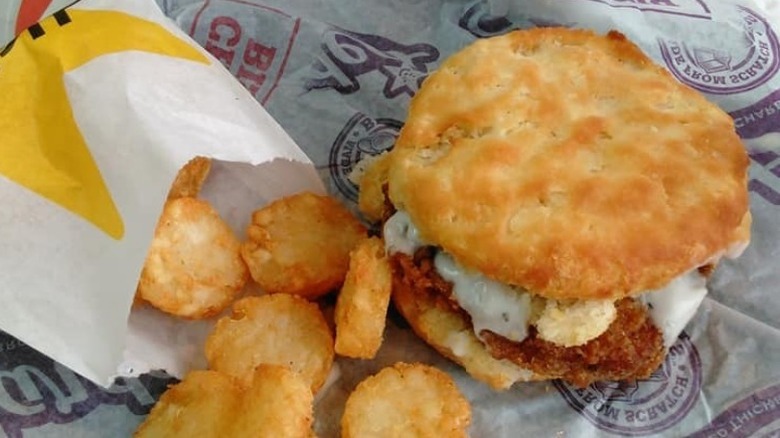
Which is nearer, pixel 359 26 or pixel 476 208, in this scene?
pixel 476 208

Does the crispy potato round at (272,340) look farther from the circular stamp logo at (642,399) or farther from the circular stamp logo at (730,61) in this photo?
the circular stamp logo at (730,61)

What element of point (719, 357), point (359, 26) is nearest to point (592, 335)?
point (719, 357)

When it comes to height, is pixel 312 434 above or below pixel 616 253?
below

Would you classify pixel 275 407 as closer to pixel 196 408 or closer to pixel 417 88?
pixel 196 408

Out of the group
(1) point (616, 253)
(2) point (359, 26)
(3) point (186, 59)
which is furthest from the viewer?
(2) point (359, 26)

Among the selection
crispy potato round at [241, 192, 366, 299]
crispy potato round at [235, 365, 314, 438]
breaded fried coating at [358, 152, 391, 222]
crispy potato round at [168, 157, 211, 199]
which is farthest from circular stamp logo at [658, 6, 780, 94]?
crispy potato round at [235, 365, 314, 438]

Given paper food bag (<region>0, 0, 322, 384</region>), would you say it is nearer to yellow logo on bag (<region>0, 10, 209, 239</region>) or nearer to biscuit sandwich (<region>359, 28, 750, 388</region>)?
yellow logo on bag (<region>0, 10, 209, 239</region>)

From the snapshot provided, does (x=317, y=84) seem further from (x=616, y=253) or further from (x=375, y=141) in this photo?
(x=616, y=253)
